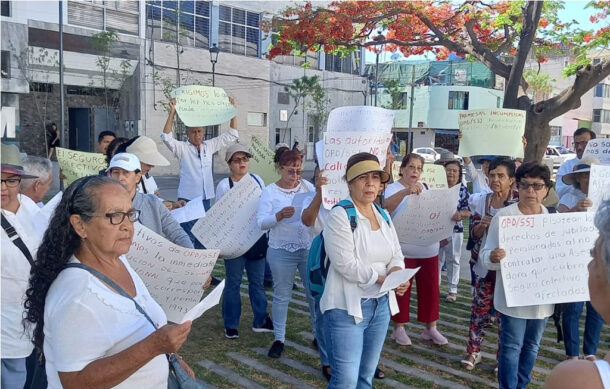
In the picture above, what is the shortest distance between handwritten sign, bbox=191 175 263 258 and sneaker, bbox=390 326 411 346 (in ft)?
5.67

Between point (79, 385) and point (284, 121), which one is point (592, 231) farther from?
point (284, 121)

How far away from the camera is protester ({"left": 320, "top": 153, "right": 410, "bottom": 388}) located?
3408mm

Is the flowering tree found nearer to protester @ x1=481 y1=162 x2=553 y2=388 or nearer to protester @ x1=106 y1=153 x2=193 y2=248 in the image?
protester @ x1=481 y1=162 x2=553 y2=388

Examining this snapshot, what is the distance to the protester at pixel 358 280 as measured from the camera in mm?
3408

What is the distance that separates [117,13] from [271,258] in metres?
24.7

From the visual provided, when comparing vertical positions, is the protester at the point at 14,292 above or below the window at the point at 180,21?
below

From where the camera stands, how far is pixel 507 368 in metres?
4.02

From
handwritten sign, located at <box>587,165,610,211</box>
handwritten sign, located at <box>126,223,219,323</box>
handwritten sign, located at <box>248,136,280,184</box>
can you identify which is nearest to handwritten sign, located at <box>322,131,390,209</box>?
handwritten sign, located at <box>126,223,219,323</box>

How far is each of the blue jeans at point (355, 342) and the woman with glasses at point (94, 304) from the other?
135 centimetres

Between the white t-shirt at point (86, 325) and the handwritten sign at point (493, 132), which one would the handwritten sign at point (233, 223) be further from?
the white t-shirt at point (86, 325)

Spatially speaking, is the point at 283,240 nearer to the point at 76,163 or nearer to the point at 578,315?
the point at 578,315

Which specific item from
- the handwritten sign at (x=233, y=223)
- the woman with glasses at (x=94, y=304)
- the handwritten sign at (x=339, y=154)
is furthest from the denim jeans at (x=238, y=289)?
the woman with glasses at (x=94, y=304)

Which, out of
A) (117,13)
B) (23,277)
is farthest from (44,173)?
(117,13)

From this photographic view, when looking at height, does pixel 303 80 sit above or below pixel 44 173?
above
